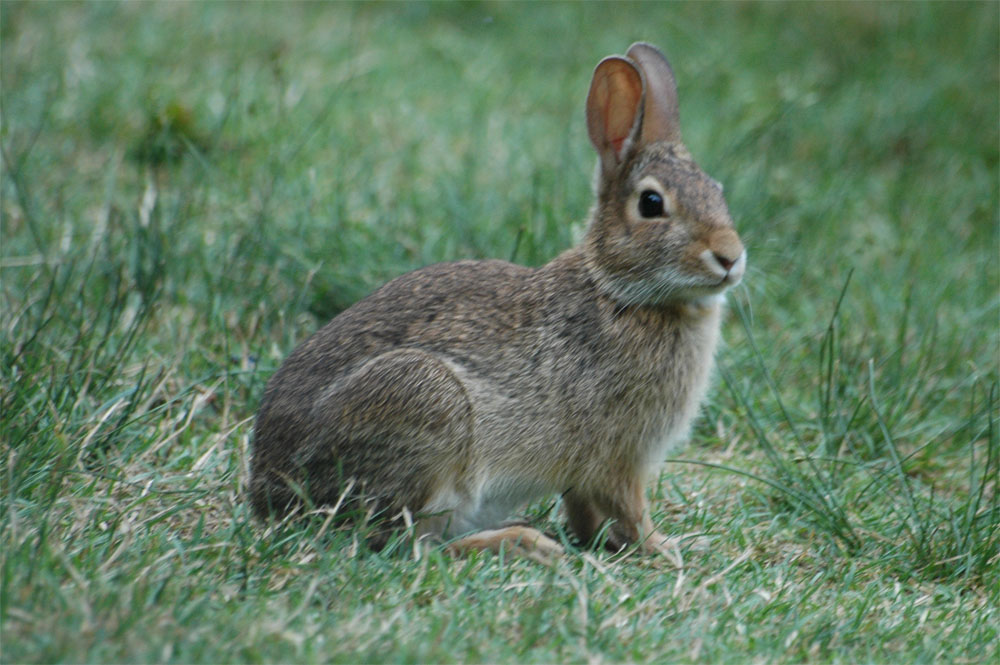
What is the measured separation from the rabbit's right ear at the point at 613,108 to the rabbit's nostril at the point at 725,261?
56cm

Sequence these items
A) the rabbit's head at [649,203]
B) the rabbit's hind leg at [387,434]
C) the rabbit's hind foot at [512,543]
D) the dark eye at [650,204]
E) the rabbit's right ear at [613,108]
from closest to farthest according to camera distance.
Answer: the rabbit's hind leg at [387,434], the rabbit's hind foot at [512,543], the rabbit's head at [649,203], the dark eye at [650,204], the rabbit's right ear at [613,108]

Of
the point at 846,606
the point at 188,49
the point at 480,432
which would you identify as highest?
the point at 188,49

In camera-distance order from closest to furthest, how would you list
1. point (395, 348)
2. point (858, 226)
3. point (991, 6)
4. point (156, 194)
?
point (395, 348) → point (156, 194) → point (858, 226) → point (991, 6)

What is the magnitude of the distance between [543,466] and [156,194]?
7.66 feet

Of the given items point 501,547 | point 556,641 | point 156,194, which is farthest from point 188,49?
point 556,641

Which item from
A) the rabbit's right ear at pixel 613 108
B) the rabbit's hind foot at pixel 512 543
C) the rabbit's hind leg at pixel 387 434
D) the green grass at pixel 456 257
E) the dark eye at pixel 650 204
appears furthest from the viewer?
the rabbit's right ear at pixel 613 108

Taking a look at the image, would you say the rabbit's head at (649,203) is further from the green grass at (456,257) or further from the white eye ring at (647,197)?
the green grass at (456,257)

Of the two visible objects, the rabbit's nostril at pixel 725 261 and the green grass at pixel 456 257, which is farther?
the rabbit's nostril at pixel 725 261

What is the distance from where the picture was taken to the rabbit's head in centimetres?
414

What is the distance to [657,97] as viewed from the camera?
4.47 metres

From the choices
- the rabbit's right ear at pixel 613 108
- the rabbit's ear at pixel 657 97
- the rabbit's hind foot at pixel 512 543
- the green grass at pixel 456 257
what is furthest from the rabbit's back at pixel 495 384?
A: the rabbit's ear at pixel 657 97

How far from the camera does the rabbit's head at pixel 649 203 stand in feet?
13.6

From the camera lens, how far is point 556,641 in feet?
10.9

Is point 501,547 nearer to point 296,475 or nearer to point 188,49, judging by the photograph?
point 296,475
